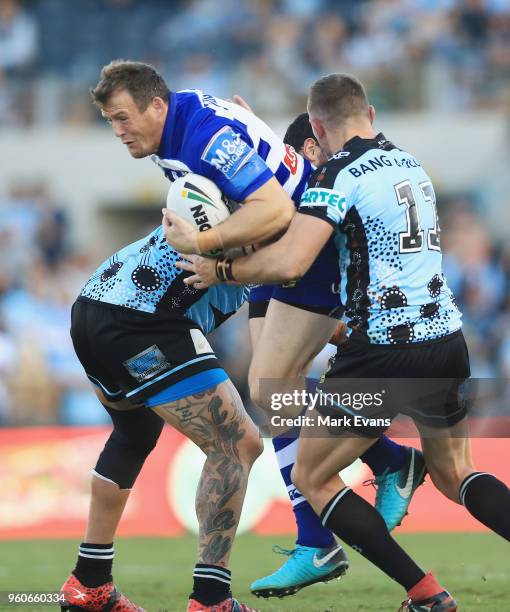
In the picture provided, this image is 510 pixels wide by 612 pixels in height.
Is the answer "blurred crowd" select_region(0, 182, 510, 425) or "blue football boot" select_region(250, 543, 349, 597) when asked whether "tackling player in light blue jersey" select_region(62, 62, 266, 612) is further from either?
"blurred crowd" select_region(0, 182, 510, 425)

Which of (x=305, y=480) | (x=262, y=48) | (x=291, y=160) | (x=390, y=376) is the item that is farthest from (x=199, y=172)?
(x=262, y=48)

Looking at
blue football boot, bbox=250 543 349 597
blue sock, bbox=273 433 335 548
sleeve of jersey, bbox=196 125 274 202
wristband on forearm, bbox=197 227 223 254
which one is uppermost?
sleeve of jersey, bbox=196 125 274 202

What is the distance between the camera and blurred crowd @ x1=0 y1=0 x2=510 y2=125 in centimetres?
1634

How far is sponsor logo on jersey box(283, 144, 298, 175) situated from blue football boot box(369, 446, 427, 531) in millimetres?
1583

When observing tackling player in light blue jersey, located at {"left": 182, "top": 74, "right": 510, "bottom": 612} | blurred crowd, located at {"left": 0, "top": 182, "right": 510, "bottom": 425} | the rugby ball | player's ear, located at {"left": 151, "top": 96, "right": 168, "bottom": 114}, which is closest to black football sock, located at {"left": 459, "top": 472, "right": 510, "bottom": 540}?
tackling player in light blue jersey, located at {"left": 182, "top": 74, "right": 510, "bottom": 612}

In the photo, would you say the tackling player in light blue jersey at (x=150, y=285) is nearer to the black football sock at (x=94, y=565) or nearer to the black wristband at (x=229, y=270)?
the black wristband at (x=229, y=270)

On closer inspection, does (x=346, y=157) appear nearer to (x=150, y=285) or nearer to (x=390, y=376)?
(x=390, y=376)

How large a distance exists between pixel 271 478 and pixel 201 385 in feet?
17.1

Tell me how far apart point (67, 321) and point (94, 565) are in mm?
7849

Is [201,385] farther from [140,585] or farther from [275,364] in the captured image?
[140,585]

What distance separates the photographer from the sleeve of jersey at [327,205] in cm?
540

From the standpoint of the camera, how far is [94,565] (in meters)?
6.09

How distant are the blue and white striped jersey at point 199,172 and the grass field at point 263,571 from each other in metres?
1.68

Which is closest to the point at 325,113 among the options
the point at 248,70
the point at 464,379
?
the point at 464,379
